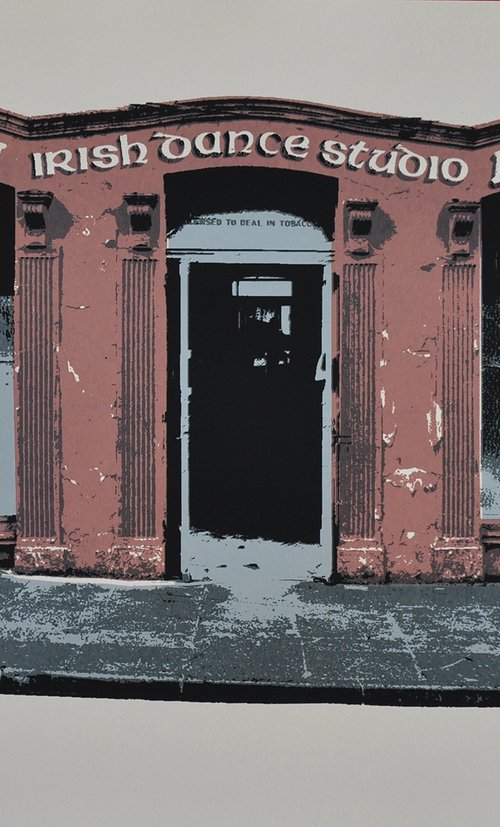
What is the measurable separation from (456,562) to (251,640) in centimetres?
239

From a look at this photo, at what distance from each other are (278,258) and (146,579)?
326 centimetres

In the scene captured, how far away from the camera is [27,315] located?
256 inches

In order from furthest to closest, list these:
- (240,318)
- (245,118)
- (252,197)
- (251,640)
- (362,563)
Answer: (240,318), (252,197), (362,563), (245,118), (251,640)

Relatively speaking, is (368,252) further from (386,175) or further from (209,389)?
(209,389)

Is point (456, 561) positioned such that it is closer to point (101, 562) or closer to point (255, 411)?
point (255, 411)

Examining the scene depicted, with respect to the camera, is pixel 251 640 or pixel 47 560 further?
pixel 47 560

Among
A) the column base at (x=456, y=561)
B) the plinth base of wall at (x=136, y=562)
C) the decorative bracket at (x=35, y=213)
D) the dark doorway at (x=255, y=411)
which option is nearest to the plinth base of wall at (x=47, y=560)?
the plinth base of wall at (x=136, y=562)

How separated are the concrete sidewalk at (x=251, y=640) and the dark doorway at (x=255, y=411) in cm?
68

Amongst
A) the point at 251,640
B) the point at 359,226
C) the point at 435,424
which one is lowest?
the point at 251,640

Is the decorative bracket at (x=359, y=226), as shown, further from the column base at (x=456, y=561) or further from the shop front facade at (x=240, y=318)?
the column base at (x=456, y=561)

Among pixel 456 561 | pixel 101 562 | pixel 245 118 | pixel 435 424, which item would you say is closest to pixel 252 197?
pixel 245 118

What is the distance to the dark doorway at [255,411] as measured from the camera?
21.8 ft

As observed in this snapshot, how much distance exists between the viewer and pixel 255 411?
674 centimetres

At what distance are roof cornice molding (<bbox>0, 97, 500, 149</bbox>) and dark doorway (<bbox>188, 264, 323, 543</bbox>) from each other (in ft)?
4.74
